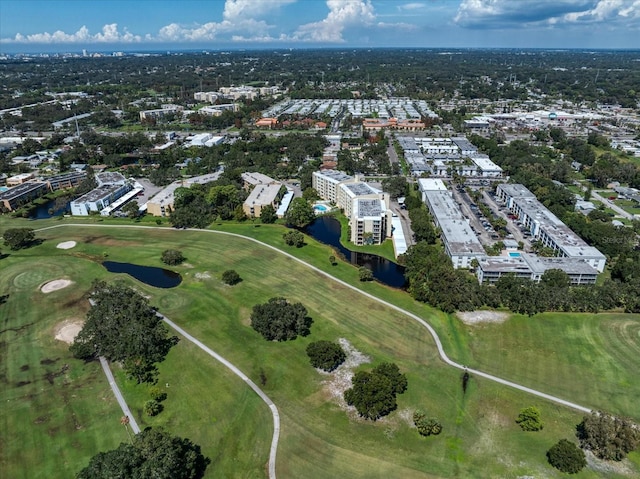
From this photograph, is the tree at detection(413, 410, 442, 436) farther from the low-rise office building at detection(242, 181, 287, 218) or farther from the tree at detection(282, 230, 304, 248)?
the low-rise office building at detection(242, 181, 287, 218)

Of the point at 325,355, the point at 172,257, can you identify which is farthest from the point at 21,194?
the point at 325,355

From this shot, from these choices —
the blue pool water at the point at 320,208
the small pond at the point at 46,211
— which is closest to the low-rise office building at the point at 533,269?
the blue pool water at the point at 320,208

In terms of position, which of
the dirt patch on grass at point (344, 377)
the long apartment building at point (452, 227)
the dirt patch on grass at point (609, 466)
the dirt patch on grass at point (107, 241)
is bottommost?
the dirt patch on grass at point (107, 241)

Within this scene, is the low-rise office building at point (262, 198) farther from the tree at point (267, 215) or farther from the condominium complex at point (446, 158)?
the condominium complex at point (446, 158)

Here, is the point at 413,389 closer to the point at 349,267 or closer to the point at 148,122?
the point at 349,267

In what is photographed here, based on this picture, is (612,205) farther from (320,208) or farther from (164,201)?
(164,201)
